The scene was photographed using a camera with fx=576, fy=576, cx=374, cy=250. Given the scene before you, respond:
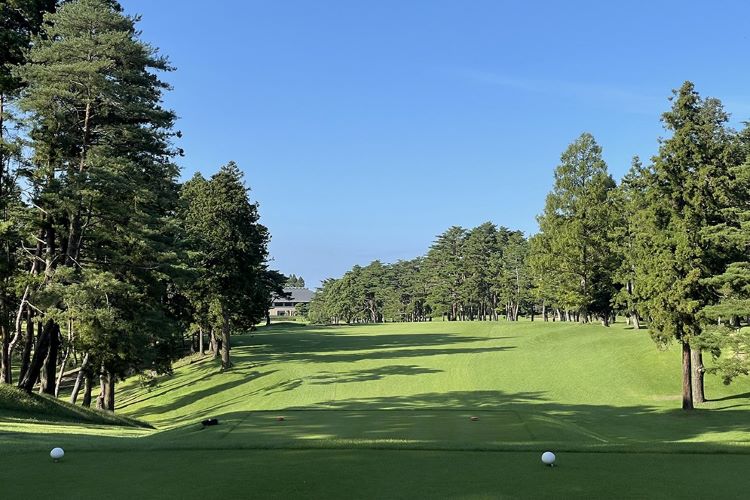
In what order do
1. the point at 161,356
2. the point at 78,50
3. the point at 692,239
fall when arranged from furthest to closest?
the point at 161,356 → the point at 692,239 → the point at 78,50

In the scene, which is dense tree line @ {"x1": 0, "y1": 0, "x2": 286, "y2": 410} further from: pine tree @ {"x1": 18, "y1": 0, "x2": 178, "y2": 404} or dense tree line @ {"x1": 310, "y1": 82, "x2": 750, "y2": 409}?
dense tree line @ {"x1": 310, "y1": 82, "x2": 750, "y2": 409}

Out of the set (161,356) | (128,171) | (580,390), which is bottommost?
(580,390)

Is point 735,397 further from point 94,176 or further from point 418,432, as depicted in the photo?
point 94,176

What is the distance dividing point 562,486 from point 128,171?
21.4m

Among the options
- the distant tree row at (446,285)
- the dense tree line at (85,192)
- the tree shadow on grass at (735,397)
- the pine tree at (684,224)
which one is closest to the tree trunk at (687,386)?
the pine tree at (684,224)

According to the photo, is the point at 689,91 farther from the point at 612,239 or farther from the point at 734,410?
Result: the point at 612,239

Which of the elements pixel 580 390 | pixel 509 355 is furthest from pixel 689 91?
pixel 509 355

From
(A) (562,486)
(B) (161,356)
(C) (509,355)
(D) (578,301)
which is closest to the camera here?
(A) (562,486)

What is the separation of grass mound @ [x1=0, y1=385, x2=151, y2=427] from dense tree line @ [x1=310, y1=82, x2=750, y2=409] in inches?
937

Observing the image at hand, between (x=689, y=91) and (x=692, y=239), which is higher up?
(x=689, y=91)

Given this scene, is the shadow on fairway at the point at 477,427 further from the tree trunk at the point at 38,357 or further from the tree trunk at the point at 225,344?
the tree trunk at the point at 225,344

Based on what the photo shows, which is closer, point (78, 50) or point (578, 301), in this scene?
point (78, 50)

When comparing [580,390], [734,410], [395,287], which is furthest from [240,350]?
[395,287]

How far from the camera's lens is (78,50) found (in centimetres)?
2180
